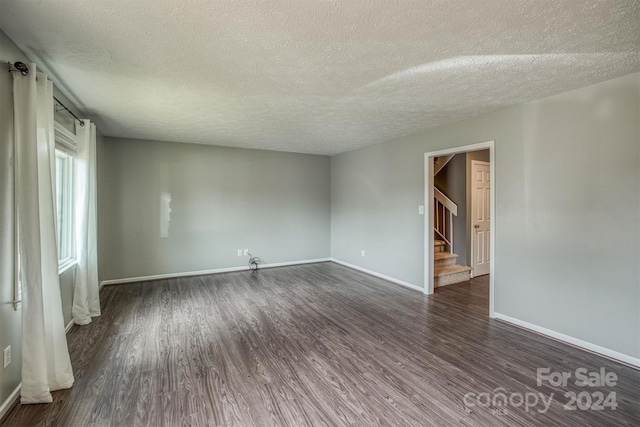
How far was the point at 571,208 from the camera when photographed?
2703 millimetres

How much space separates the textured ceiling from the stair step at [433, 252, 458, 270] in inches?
104

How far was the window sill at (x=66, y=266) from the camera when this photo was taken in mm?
2868

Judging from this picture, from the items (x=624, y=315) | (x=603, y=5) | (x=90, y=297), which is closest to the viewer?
(x=603, y=5)

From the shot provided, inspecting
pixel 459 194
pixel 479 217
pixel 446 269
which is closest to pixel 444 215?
pixel 459 194

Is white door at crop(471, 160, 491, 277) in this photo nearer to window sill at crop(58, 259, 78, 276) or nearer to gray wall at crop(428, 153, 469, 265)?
gray wall at crop(428, 153, 469, 265)

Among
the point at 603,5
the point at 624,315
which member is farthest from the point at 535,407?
the point at 603,5

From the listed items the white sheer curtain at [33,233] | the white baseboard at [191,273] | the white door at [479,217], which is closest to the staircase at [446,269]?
the white door at [479,217]

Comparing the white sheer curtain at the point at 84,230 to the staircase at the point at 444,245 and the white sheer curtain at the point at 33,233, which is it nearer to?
the white sheer curtain at the point at 33,233

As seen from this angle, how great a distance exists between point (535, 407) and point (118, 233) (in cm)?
559

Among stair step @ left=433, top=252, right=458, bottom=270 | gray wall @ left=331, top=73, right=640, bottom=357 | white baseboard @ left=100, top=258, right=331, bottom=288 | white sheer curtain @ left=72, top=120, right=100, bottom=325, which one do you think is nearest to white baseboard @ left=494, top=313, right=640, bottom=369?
gray wall @ left=331, top=73, right=640, bottom=357

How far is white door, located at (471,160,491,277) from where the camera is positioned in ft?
16.7

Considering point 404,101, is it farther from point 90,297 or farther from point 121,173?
point 121,173

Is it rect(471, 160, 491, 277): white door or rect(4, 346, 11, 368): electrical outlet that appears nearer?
rect(4, 346, 11, 368): electrical outlet

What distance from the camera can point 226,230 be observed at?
546cm
